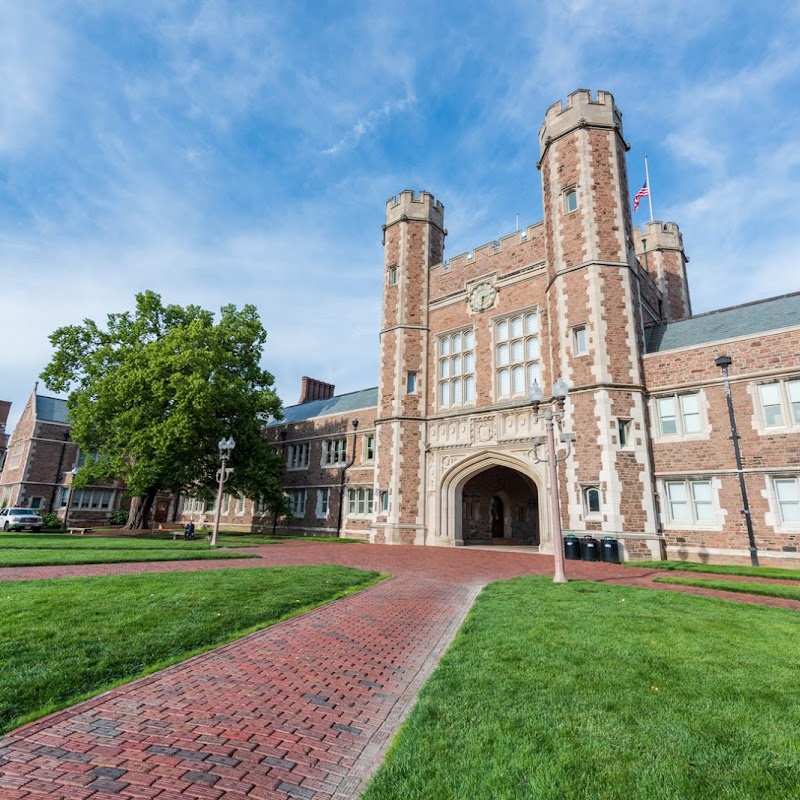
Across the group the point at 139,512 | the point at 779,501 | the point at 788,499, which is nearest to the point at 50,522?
the point at 139,512

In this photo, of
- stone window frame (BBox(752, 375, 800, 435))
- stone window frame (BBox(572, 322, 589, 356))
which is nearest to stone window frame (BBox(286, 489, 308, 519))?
stone window frame (BBox(572, 322, 589, 356))

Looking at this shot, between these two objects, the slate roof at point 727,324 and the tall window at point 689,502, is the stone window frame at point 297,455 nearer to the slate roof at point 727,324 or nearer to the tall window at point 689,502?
the slate roof at point 727,324

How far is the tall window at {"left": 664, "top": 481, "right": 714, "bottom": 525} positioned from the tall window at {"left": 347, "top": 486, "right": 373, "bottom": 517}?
15.2 meters

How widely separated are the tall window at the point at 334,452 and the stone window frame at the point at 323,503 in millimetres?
1582

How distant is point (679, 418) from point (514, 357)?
6881 mm

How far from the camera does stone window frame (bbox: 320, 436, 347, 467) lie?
94.2 ft

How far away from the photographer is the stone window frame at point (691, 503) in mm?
14821

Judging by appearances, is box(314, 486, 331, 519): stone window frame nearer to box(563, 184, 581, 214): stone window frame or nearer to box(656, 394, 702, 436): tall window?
box(656, 394, 702, 436): tall window

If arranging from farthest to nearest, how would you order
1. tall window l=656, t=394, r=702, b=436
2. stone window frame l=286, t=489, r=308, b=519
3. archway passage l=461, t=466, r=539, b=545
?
stone window frame l=286, t=489, r=308, b=519 → archway passage l=461, t=466, r=539, b=545 → tall window l=656, t=394, r=702, b=436

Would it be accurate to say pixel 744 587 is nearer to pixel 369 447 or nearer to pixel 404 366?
pixel 404 366

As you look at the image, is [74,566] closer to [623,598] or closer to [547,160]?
[623,598]

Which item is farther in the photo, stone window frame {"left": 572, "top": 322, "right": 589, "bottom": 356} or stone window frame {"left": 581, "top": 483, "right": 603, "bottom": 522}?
stone window frame {"left": 572, "top": 322, "right": 589, "bottom": 356}

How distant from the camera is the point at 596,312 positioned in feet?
56.5

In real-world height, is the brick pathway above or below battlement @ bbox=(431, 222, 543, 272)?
below
